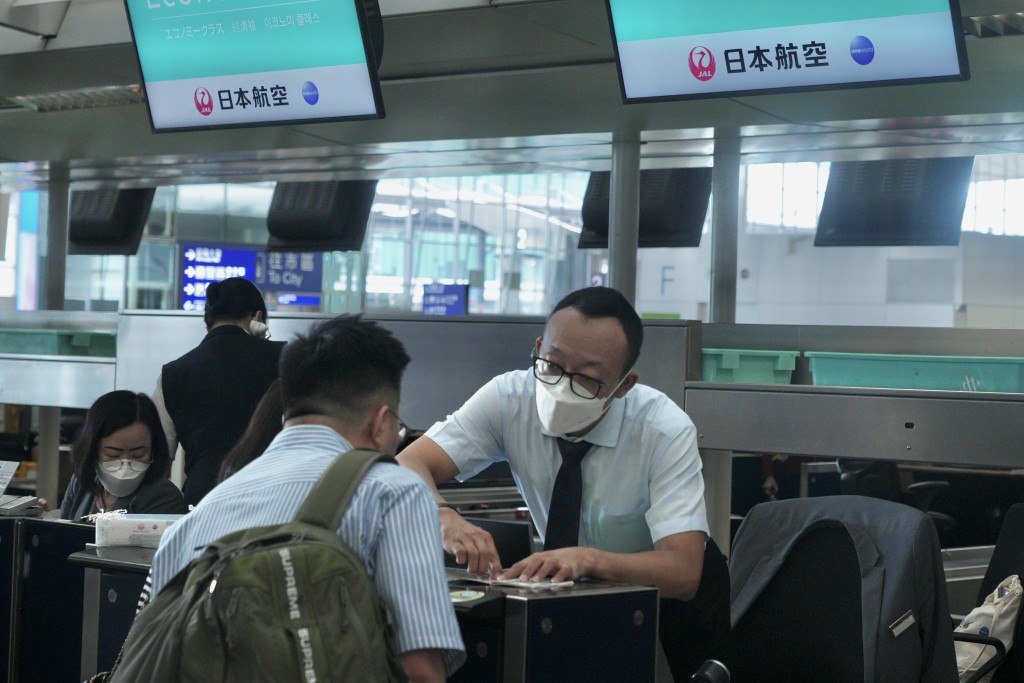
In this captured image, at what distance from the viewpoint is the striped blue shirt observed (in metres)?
1.43

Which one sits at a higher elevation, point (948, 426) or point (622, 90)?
point (622, 90)

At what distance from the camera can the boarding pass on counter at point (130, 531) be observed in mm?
2310

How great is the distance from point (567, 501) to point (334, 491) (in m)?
0.93

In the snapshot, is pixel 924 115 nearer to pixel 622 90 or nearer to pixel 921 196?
pixel 921 196

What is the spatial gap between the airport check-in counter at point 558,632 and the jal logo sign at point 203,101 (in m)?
2.63

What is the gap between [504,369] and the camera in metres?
4.51

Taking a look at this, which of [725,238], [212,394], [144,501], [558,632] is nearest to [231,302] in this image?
[212,394]

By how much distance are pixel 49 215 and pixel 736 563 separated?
5.15 meters

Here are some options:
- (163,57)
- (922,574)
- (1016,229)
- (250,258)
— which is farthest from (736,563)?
(1016,229)

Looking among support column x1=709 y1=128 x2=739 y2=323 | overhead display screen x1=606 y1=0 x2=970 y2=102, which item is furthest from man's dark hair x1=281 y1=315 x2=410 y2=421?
support column x1=709 y1=128 x2=739 y2=323

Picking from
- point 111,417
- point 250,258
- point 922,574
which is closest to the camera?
point 922,574

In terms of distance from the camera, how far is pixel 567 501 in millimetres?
2277

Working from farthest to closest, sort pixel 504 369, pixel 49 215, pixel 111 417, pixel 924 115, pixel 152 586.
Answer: pixel 49 215 < pixel 504 369 < pixel 924 115 < pixel 111 417 < pixel 152 586

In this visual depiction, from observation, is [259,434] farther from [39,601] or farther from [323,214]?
[323,214]
